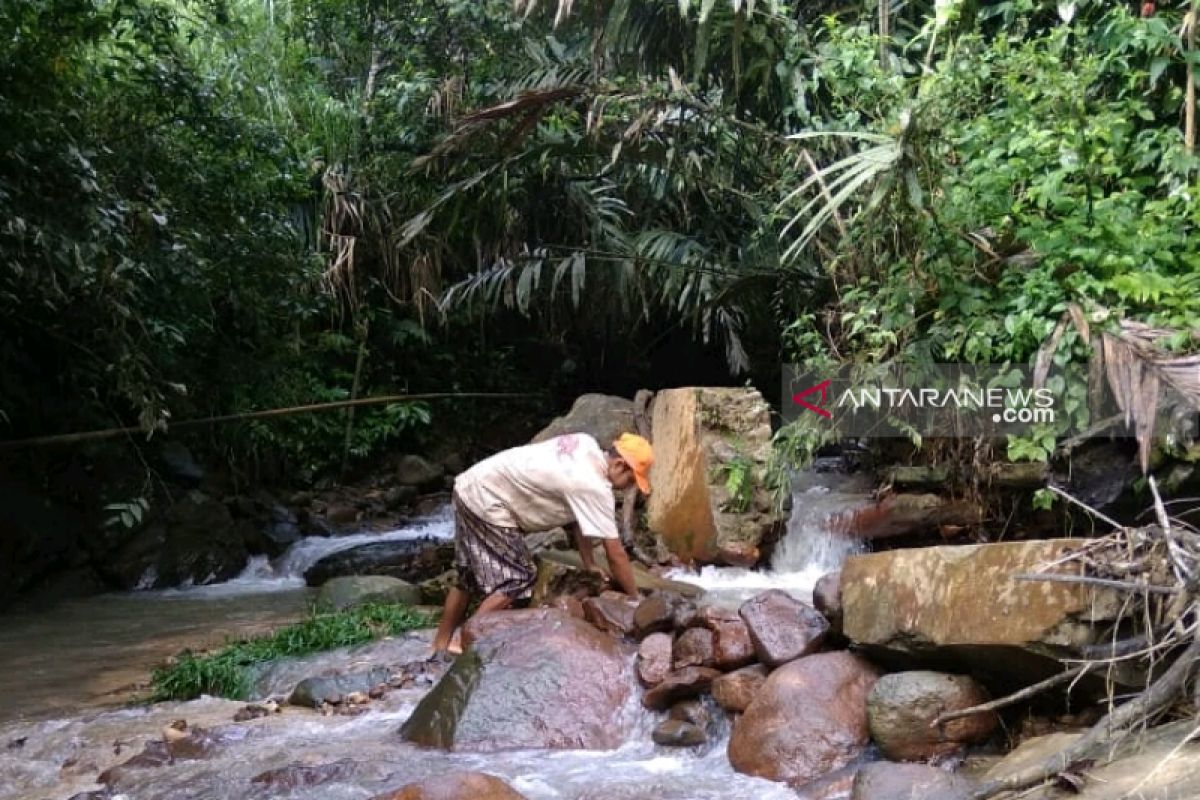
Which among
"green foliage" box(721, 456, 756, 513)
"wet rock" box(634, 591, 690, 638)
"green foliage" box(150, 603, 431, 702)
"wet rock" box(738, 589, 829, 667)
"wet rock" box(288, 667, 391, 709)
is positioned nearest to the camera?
"wet rock" box(738, 589, 829, 667)

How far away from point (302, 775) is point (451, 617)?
1.50 metres

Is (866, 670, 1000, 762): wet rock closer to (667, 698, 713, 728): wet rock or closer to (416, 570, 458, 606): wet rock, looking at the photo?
(667, 698, 713, 728): wet rock

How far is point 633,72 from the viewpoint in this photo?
8531 mm

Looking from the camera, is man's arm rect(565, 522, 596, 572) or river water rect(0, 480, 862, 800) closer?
river water rect(0, 480, 862, 800)

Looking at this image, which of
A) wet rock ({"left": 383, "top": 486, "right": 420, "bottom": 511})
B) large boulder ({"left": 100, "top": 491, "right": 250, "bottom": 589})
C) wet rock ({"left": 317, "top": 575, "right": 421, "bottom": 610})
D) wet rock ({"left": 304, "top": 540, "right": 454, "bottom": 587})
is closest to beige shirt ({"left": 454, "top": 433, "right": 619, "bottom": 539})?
wet rock ({"left": 317, "top": 575, "right": 421, "bottom": 610})

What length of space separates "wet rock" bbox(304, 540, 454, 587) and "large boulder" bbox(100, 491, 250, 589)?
3.34 feet

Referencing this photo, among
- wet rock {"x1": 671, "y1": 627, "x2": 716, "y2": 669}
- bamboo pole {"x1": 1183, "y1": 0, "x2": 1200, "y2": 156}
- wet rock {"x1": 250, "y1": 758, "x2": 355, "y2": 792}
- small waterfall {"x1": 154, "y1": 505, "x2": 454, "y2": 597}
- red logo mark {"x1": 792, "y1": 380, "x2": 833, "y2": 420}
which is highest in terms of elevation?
bamboo pole {"x1": 1183, "y1": 0, "x2": 1200, "y2": 156}

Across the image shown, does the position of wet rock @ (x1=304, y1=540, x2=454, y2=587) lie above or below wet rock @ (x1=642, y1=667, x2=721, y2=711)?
below

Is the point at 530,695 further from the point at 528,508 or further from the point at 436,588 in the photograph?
the point at 436,588

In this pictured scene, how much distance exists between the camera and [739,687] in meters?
4.23

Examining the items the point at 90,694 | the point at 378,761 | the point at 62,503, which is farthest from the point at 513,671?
the point at 62,503

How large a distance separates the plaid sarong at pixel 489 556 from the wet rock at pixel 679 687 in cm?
113

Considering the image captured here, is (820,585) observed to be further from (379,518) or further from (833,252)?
(379,518)

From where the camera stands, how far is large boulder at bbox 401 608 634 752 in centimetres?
420
